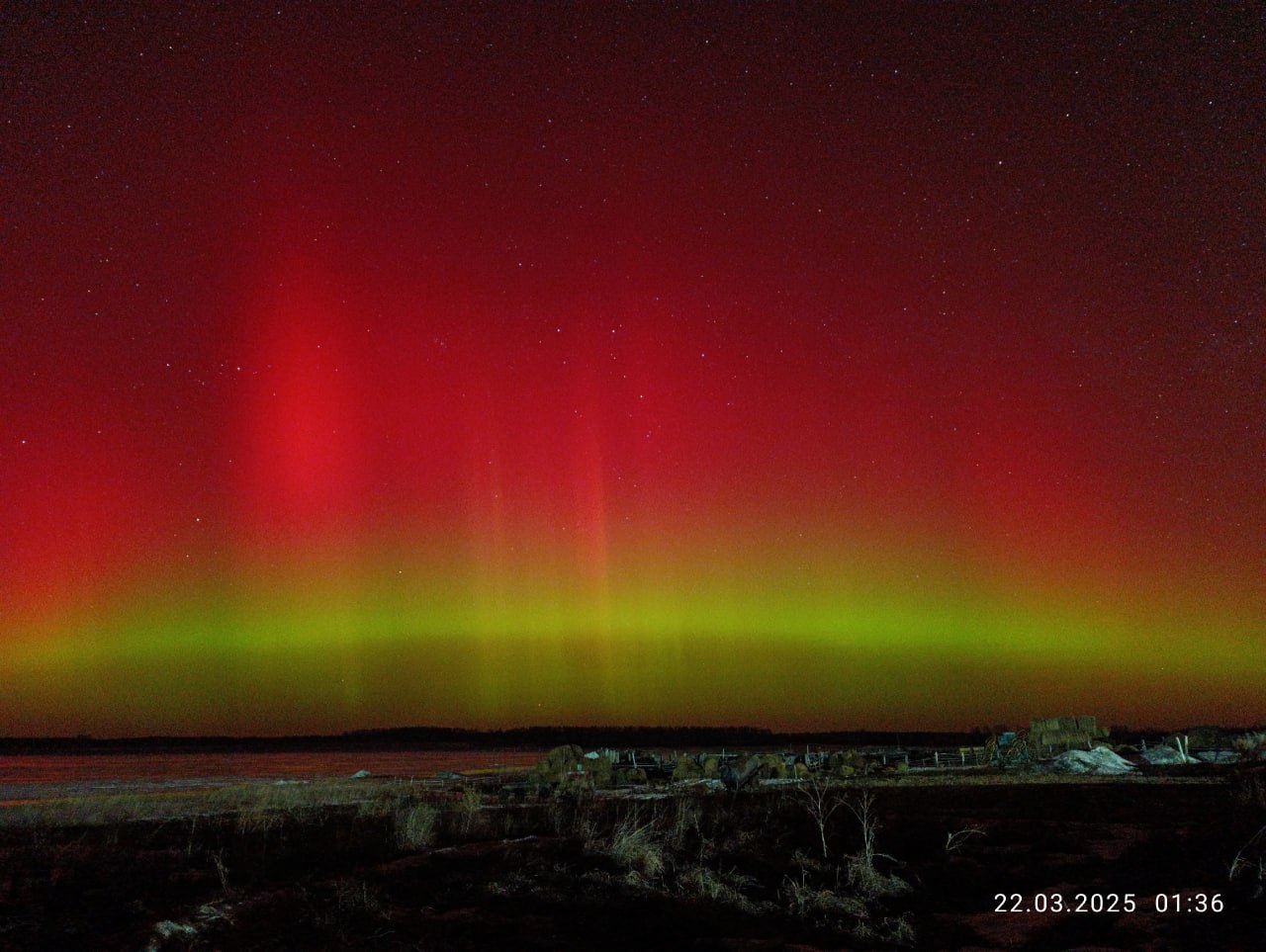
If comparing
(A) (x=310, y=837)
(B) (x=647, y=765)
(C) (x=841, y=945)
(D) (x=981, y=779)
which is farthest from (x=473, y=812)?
(B) (x=647, y=765)

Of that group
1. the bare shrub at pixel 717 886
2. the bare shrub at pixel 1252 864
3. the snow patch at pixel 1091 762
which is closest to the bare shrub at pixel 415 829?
the bare shrub at pixel 717 886

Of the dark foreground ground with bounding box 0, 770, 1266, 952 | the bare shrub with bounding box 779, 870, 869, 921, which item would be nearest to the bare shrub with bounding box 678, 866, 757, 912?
the dark foreground ground with bounding box 0, 770, 1266, 952

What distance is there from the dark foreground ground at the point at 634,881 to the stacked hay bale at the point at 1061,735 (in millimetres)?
23905

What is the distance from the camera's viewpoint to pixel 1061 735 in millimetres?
45938

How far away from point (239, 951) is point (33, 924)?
2478 mm

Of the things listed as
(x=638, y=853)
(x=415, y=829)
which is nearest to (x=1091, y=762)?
(x=638, y=853)

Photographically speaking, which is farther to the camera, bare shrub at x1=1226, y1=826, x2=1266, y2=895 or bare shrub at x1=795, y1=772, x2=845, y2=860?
bare shrub at x1=795, y1=772, x2=845, y2=860

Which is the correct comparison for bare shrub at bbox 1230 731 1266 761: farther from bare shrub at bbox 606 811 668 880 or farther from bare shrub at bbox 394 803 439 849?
bare shrub at bbox 394 803 439 849

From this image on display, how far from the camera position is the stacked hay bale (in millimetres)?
44438

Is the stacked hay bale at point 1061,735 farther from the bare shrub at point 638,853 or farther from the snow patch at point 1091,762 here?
the bare shrub at point 638,853

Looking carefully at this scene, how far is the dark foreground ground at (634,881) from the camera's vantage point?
1171cm

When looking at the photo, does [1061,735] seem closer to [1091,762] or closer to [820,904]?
[1091,762]

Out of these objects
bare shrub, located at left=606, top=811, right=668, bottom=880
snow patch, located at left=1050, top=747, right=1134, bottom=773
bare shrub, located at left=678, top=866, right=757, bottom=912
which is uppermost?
bare shrub, located at left=606, top=811, right=668, bottom=880

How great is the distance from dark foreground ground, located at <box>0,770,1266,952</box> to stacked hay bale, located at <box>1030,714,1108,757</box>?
23.9 metres
